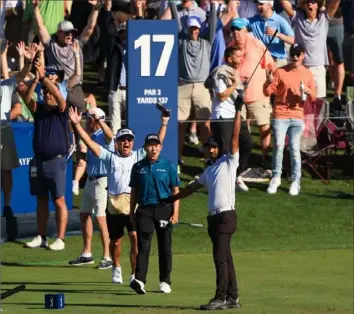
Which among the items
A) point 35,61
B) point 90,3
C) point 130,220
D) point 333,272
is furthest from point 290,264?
point 90,3

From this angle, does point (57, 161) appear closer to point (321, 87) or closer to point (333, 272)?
point (333, 272)

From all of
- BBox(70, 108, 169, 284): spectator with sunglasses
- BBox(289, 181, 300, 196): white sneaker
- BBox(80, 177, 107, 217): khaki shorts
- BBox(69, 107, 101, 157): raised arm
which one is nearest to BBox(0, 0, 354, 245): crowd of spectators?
BBox(289, 181, 300, 196): white sneaker

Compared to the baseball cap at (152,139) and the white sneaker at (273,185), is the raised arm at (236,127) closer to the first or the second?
the baseball cap at (152,139)

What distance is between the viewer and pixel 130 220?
15969mm

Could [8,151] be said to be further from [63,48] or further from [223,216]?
[223,216]

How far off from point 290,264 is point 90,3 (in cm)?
822

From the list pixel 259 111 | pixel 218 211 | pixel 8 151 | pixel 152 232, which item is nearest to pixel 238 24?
pixel 259 111

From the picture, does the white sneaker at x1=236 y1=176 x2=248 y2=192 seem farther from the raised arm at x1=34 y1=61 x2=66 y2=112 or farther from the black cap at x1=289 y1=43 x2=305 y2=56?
the raised arm at x1=34 y1=61 x2=66 y2=112

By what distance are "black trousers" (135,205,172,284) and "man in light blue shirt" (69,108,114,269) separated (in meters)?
1.91

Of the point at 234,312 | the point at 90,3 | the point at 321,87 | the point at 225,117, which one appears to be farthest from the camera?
the point at 90,3

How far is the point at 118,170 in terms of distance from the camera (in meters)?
16.4

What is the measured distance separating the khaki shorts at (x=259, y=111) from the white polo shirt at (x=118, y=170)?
5.59 m

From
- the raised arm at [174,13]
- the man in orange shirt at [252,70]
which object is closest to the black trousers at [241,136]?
the man in orange shirt at [252,70]

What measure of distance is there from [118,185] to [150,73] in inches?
154
